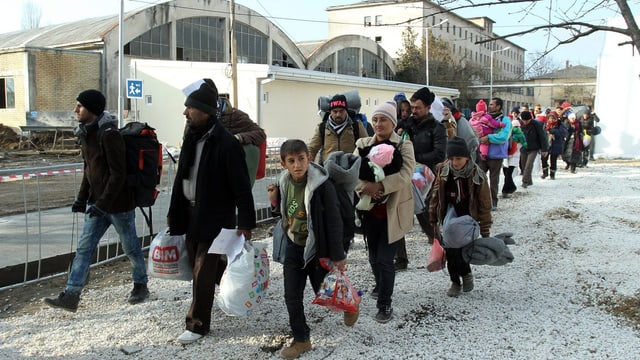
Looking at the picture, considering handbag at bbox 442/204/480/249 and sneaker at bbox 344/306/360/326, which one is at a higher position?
handbag at bbox 442/204/480/249

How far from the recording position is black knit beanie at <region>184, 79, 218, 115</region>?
4.06 meters

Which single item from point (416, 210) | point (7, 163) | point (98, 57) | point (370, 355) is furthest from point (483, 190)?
point (98, 57)

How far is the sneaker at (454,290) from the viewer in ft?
16.9

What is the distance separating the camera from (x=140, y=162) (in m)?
4.86

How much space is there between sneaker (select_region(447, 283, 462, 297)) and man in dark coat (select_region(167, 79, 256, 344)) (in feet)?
7.03

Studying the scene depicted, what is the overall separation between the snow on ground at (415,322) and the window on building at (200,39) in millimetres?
29844

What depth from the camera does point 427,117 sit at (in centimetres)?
618

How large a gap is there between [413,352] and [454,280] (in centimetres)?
146

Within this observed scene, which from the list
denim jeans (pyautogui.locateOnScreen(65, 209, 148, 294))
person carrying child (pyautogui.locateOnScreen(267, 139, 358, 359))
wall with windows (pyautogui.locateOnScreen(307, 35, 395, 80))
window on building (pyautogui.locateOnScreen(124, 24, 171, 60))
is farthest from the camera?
wall with windows (pyautogui.locateOnScreen(307, 35, 395, 80))

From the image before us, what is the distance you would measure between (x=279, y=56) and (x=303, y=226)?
38242mm

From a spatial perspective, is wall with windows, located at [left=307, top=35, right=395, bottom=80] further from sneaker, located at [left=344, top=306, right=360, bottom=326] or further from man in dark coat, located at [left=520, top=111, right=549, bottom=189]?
sneaker, located at [left=344, top=306, right=360, bottom=326]

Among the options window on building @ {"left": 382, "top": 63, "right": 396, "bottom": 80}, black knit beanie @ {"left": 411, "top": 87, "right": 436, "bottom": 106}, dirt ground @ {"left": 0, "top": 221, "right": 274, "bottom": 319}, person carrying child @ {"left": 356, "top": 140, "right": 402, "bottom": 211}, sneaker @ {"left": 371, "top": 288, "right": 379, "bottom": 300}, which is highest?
window on building @ {"left": 382, "top": 63, "right": 396, "bottom": 80}

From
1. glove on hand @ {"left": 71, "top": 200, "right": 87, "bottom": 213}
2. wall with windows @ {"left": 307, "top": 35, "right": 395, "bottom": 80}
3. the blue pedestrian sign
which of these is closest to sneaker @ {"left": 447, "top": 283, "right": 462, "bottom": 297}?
glove on hand @ {"left": 71, "top": 200, "right": 87, "bottom": 213}

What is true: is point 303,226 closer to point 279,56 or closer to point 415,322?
point 415,322
